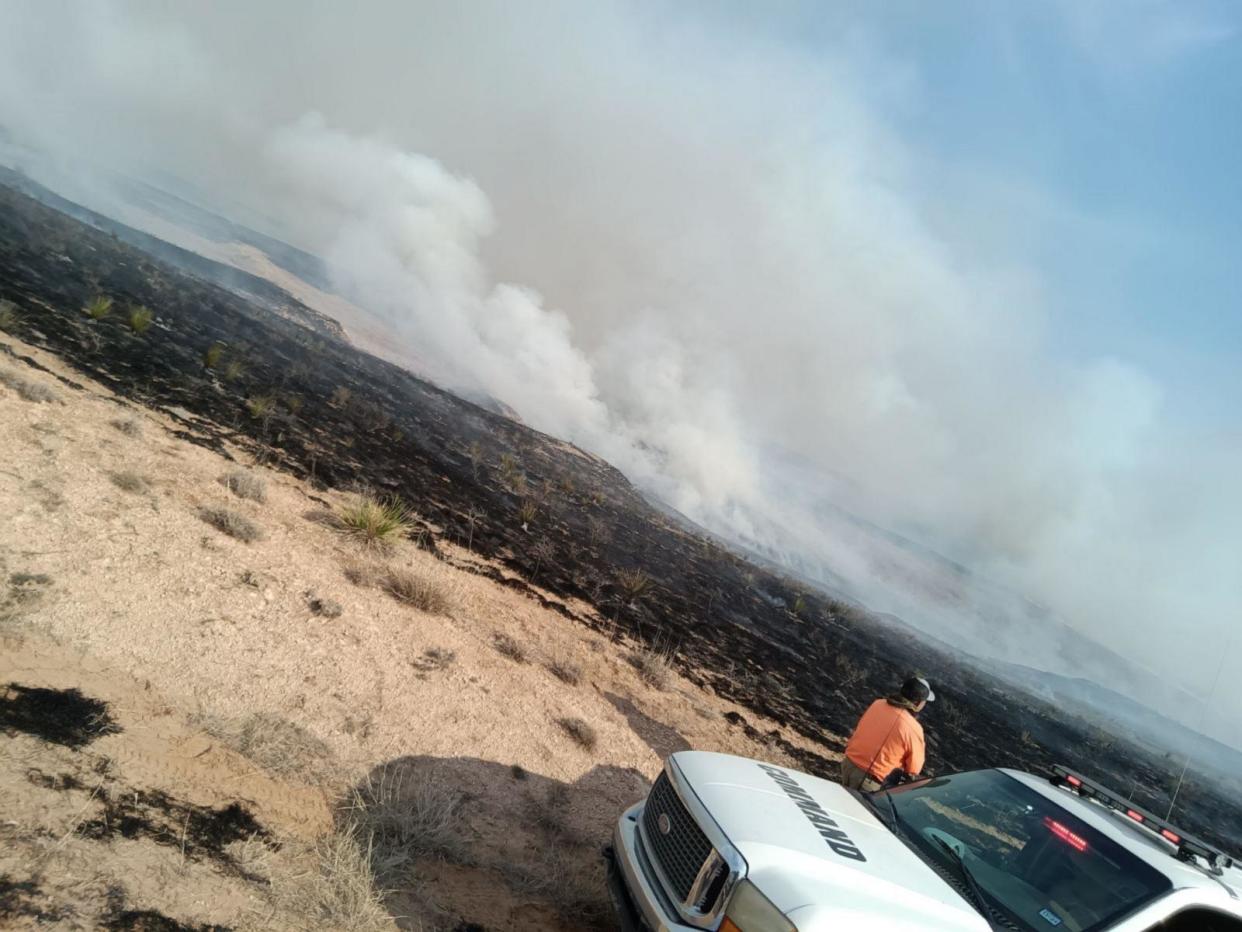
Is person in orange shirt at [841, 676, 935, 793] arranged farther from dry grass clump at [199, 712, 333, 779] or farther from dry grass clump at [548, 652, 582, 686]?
dry grass clump at [199, 712, 333, 779]

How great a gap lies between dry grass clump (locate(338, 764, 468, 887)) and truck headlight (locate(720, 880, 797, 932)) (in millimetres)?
1961

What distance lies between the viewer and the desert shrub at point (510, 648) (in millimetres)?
7480

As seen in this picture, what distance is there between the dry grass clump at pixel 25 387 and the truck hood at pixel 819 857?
8.60 meters

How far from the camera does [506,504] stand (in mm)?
15695

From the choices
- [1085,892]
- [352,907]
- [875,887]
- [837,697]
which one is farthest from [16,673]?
[837,697]

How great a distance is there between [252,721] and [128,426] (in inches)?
229

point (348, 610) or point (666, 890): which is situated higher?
point (666, 890)

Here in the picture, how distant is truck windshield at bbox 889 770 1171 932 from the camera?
3443mm

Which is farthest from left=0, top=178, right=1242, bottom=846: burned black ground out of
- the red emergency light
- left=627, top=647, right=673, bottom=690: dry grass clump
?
the red emergency light

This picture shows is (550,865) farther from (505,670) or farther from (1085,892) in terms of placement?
(1085,892)

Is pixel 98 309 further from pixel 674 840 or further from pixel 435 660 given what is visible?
pixel 674 840

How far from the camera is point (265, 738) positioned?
4.36 meters

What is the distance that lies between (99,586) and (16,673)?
1226mm

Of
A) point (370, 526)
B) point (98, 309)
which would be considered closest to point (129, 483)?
point (370, 526)
